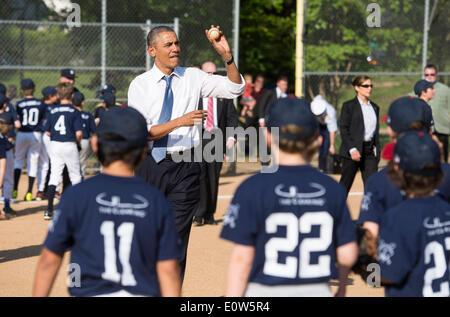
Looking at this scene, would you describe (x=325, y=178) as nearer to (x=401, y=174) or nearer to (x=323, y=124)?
(x=401, y=174)

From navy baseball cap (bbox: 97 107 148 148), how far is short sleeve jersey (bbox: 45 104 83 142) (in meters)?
7.94

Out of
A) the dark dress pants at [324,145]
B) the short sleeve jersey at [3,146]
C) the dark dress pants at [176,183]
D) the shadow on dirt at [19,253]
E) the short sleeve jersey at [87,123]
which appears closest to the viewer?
the dark dress pants at [176,183]

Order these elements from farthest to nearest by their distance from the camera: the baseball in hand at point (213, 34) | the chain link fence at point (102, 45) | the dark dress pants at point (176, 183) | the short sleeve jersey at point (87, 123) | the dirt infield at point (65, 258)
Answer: the chain link fence at point (102, 45) < the short sleeve jersey at point (87, 123) < the dirt infield at point (65, 258) < the dark dress pants at point (176, 183) < the baseball in hand at point (213, 34)

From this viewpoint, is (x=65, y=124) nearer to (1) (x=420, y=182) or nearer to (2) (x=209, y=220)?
(2) (x=209, y=220)

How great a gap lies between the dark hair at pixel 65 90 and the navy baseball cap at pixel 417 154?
328 inches

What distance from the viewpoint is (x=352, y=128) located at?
10180mm

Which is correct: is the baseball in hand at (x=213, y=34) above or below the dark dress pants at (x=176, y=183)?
above

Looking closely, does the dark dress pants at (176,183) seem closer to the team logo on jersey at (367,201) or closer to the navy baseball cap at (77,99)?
the team logo on jersey at (367,201)

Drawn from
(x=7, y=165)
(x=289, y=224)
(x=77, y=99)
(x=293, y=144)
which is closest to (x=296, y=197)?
(x=289, y=224)

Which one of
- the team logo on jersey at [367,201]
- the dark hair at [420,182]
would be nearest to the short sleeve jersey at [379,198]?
the team logo on jersey at [367,201]

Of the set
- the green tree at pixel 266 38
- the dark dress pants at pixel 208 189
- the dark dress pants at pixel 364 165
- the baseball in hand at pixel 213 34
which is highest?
the green tree at pixel 266 38

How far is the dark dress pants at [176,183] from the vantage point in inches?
246
